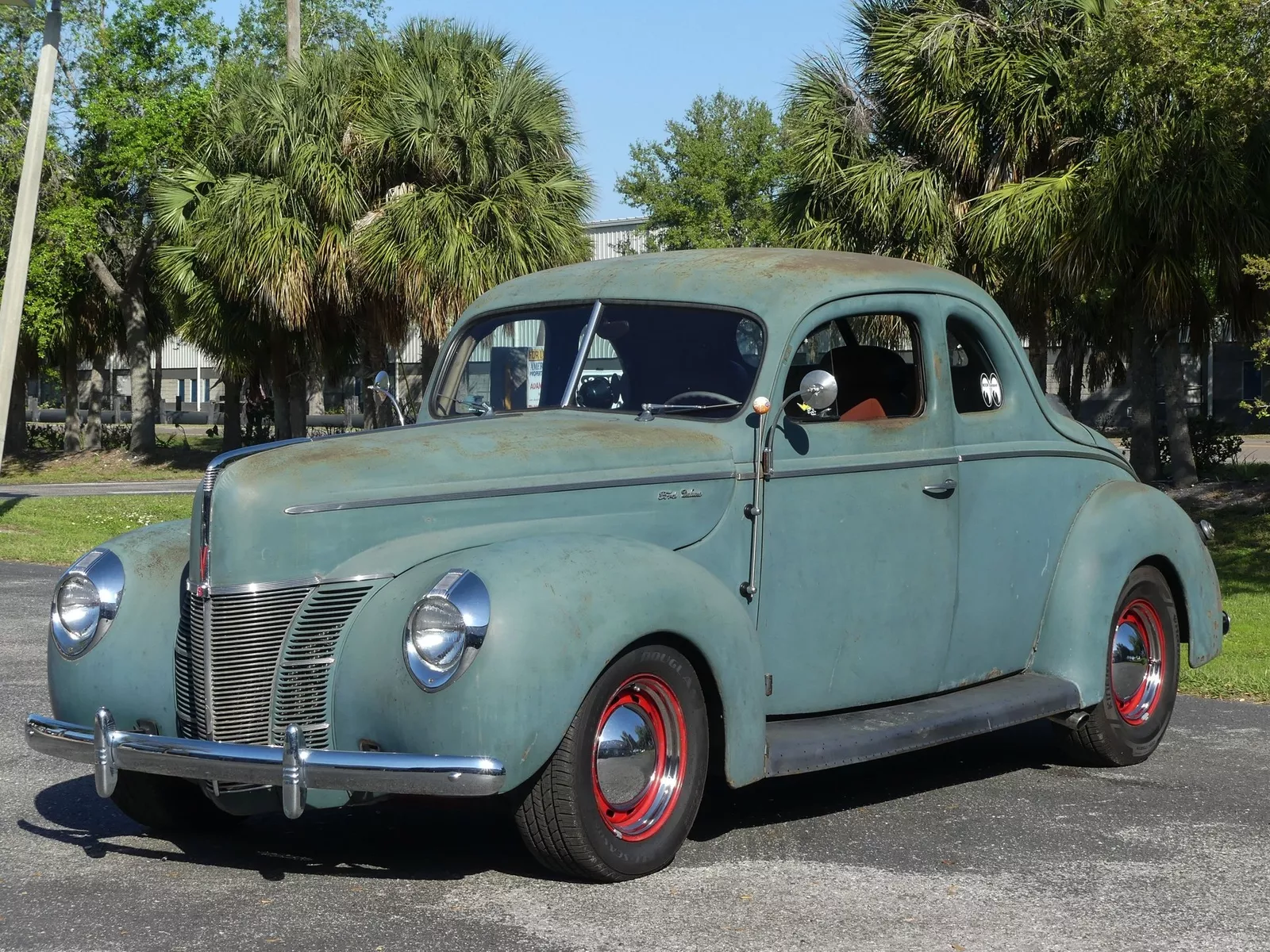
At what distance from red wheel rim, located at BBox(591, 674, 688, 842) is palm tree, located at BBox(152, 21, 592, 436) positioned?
52.0 ft

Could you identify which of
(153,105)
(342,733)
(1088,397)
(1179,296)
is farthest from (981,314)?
(1088,397)

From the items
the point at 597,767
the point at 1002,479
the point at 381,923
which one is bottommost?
the point at 381,923

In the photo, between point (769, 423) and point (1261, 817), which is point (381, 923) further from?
point (1261, 817)

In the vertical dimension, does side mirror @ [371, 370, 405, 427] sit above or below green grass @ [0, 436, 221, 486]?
above

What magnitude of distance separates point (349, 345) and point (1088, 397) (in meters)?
33.0

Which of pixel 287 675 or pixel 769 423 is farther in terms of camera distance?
pixel 769 423

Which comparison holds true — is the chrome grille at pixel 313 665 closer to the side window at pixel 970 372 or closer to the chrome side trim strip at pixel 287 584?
the chrome side trim strip at pixel 287 584

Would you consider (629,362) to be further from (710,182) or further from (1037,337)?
(710,182)

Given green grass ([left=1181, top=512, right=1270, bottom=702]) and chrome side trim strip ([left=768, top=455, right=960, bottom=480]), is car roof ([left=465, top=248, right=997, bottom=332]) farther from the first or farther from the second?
green grass ([left=1181, top=512, right=1270, bottom=702])

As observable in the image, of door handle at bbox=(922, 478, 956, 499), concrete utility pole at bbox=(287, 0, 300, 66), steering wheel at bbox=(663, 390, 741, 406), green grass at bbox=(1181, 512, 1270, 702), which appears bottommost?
green grass at bbox=(1181, 512, 1270, 702)

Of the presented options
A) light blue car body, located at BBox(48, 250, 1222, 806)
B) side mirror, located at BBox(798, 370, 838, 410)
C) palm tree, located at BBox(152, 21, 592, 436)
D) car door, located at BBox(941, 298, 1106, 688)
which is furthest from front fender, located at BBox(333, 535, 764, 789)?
palm tree, located at BBox(152, 21, 592, 436)

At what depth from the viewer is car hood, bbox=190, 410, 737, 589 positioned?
15.1 feet

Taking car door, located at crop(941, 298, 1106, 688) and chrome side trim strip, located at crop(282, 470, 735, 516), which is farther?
car door, located at crop(941, 298, 1106, 688)

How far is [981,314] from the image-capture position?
637cm
